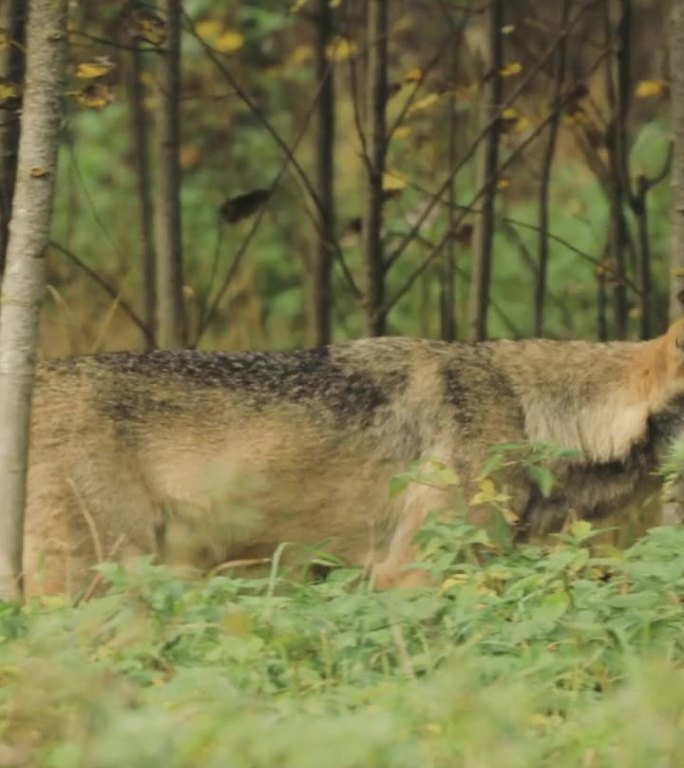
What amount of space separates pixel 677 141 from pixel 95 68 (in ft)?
8.05

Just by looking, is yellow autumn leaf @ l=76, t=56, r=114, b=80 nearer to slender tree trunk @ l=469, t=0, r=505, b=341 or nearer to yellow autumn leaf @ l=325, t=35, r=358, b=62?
yellow autumn leaf @ l=325, t=35, r=358, b=62

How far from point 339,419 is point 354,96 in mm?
2303

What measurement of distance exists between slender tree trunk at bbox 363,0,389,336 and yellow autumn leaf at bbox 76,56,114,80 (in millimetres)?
2464

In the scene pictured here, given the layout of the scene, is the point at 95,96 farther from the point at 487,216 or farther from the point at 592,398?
the point at 487,216

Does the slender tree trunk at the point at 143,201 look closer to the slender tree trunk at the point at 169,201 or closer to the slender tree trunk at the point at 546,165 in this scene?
the slender tree trunk at the point at 169,201

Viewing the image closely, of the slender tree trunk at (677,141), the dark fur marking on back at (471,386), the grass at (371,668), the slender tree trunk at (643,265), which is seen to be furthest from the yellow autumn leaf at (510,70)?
the grass at (371,668)

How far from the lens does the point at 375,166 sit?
822 cm

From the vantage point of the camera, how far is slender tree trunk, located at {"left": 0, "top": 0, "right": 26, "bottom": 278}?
261 inches

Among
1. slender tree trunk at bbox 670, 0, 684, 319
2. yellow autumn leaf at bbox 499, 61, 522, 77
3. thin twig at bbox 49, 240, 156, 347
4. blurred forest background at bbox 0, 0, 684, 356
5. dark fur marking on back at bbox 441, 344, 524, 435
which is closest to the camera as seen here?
dark fur marking on back at bbox 441, 344, 524, 435

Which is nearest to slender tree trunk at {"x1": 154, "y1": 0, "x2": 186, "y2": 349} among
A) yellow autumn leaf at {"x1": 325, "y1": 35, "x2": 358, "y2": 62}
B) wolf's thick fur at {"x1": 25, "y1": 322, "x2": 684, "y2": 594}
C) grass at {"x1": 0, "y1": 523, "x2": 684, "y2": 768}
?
yellow autumn leaf at {"x1": 325, "y1": 35, "x2": 358, "y2": 62}

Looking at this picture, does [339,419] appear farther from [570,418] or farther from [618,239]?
[618,239]

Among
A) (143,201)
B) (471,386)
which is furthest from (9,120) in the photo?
(143,201)

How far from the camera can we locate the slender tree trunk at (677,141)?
703cm

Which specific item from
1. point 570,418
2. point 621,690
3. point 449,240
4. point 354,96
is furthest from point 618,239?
point 621,690
